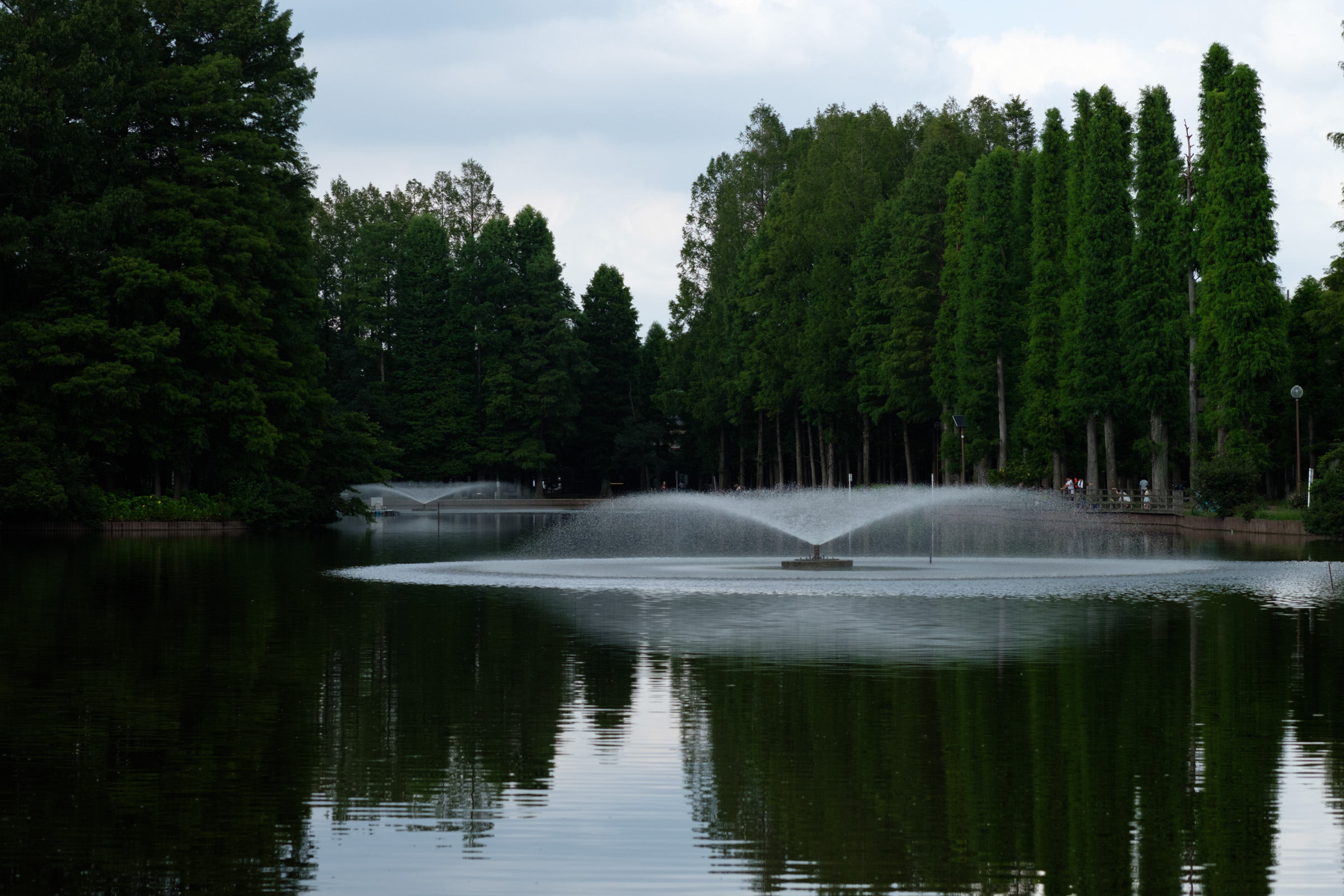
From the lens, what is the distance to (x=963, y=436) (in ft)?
245

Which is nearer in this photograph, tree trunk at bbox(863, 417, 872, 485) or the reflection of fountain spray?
tree trunk at bbox(863, 417, 872, 485)

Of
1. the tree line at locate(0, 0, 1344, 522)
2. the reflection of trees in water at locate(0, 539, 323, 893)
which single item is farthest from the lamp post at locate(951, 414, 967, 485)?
the reflection of trees in water at locate(0, 539, 323, 893)

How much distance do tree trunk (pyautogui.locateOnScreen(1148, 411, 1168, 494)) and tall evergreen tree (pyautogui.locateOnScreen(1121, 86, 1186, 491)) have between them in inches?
2.2

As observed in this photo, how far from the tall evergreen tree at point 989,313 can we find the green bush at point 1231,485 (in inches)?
792

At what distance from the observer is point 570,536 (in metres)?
55.0

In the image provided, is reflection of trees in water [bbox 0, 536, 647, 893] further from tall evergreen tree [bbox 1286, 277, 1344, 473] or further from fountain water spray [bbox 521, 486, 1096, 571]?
tall evergreen tree [bbox 1286, 277, 1344, 473]

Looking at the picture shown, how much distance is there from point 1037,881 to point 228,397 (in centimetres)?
5465

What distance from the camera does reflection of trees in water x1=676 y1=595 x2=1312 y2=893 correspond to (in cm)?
799

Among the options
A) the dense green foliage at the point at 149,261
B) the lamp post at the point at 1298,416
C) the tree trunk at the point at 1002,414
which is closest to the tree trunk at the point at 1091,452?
the tree trunk at the point at 1002,414

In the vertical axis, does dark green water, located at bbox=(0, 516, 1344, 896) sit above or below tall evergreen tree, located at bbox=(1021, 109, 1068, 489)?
below

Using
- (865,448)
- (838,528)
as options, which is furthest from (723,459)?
(838,528)

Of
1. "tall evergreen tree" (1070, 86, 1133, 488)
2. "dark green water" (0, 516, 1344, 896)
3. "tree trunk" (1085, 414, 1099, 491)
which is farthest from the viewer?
"tree trunk" (1085, 414, 1099, 491)

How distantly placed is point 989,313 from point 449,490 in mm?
50771

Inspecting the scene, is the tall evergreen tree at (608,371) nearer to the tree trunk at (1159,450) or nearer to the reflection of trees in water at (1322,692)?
the tree trunk at (1159,450)
